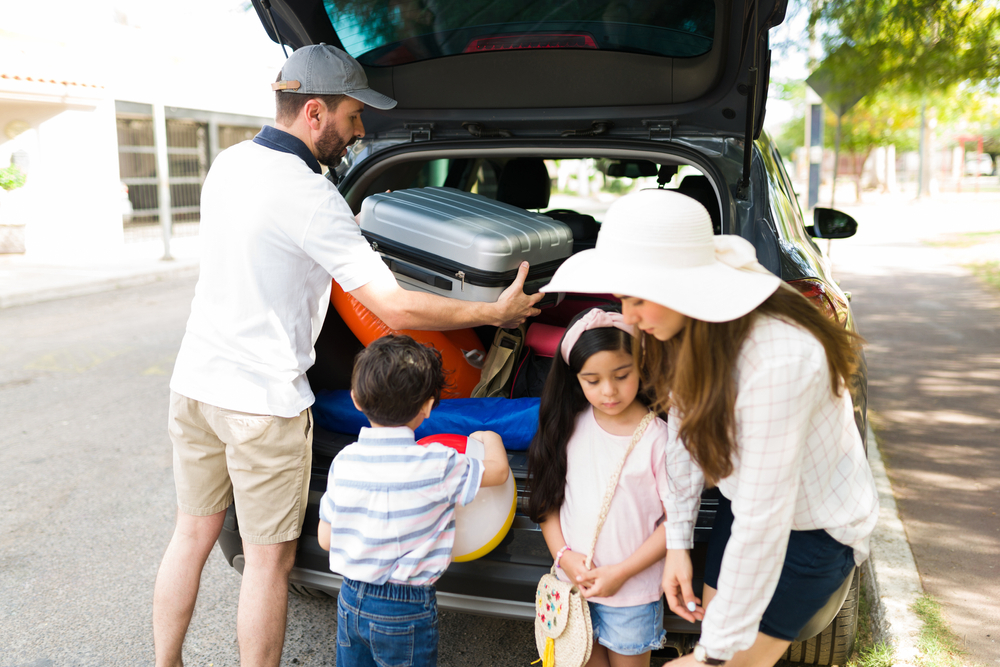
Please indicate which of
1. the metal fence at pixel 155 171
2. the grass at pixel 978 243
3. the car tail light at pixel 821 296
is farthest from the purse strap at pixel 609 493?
the metal fence at pixel 155 171

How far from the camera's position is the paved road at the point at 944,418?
2.90 meters

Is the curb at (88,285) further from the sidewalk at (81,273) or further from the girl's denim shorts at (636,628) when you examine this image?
the girl's denim shorts at (636,628)

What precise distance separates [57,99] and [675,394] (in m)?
16.0

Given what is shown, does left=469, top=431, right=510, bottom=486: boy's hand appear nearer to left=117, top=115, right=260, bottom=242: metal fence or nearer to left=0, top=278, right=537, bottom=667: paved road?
left=0, top=278, right=537, bottom=667: paved road

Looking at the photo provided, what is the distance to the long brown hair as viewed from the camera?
154 cm

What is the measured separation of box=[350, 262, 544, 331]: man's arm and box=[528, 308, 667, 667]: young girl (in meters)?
0.39

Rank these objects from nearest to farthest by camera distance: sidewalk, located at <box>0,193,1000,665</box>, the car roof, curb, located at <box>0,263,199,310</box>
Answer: the car roof < sidewalk, located at <box>0,193,1000,665</box> < curb, located at <box>0,263,199,310</box>

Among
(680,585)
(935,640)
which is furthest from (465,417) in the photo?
(935,640)

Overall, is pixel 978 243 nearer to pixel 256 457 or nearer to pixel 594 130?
pixel 594 130

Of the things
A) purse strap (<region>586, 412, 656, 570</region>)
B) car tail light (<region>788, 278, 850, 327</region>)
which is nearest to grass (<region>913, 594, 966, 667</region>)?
car tail light (<region>788, 278, 850, 327</region>)

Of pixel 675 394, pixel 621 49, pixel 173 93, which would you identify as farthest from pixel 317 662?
pixel 173 93

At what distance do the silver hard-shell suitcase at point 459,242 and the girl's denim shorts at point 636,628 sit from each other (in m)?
1.05

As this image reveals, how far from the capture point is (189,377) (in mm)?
2236

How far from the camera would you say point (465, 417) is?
2.44m
